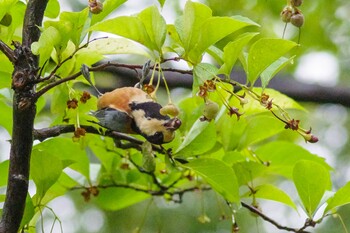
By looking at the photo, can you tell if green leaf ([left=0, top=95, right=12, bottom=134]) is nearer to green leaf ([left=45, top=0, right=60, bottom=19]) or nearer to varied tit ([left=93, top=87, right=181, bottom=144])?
green leaf ([left=45, top=0, right=60, bottom=19])

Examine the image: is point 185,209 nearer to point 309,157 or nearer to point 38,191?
point 309,157

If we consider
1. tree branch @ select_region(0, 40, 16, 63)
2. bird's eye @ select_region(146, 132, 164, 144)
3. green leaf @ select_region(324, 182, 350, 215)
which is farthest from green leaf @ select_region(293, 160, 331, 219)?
tree branch @ select_region(0, 40, 16, 63)

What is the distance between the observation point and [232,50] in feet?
2.25

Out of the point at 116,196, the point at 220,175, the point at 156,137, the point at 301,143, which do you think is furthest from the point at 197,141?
the point at 301,143

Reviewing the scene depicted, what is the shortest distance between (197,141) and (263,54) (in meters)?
0.13

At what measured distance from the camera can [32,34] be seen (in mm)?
676

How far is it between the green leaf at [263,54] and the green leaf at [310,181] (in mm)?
149

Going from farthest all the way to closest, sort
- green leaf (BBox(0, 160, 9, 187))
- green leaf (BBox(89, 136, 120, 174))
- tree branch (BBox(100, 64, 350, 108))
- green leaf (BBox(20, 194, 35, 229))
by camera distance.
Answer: tree branch (BBox(100, 64, 350, 108)), green leaf (BBox(89, 136, 120, 174)), green leaf (BBox(0, 160, 9, 187)), green leaf (BBox(20, 194, 35, 229))

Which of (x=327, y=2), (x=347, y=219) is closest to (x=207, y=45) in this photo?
(x=327, y=2)

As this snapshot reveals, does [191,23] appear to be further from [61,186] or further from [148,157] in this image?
[61,186]

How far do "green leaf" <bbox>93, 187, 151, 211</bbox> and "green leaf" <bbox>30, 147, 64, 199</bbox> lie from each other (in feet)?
0.84

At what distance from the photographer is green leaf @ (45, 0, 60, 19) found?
2.58 feet

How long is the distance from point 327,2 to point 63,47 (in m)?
1.40

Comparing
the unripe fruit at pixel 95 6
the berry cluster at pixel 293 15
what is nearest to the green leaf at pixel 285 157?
the berry cluster at pixel 293 15
